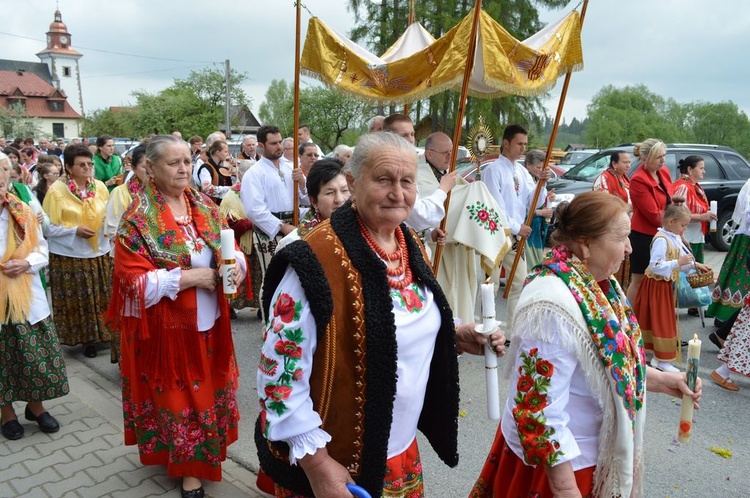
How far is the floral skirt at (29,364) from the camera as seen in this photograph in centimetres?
399

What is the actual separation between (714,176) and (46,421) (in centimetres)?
1229

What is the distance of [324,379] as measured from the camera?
1737 mm

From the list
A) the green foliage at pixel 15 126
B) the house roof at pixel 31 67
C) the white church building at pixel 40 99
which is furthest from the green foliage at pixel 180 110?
the house roof at pixel 31 67

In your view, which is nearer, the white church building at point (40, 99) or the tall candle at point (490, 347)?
the tall candle at point (490, 347)

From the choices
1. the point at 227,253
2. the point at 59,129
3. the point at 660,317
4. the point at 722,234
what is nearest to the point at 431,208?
the point at 227,253

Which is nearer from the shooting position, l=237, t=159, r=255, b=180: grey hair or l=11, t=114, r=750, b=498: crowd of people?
l=11, t=114, r=750, b=498: crowd of people

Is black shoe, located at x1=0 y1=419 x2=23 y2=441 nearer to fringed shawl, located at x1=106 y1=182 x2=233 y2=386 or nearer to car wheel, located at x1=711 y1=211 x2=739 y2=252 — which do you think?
fringed shawl, located at x1=106 y1=182 x2=233 y2=386

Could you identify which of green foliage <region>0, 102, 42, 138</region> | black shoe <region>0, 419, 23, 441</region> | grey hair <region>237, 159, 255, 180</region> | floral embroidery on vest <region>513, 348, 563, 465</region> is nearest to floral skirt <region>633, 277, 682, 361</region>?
floral embroidery on vest <region>513, 348, 563, 465</region>

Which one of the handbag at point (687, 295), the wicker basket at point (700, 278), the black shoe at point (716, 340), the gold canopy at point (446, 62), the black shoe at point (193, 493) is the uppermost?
the gold canopy at point (446, 62)

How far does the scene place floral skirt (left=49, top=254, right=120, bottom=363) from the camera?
5.61 metres

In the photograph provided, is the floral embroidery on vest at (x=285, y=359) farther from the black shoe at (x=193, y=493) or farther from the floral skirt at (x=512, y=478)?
the black shoe at (x=193, y=493)

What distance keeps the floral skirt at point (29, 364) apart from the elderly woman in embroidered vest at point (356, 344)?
9.43 feet

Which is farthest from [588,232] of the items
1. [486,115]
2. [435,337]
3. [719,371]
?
[486,115]

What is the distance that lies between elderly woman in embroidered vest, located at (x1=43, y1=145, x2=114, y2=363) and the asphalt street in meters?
0.37
